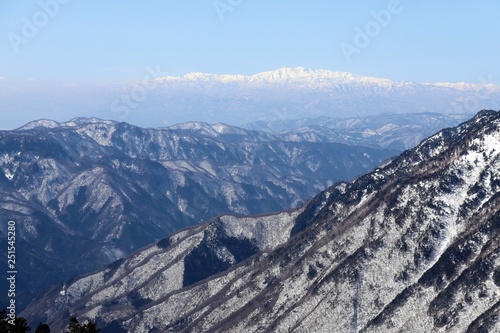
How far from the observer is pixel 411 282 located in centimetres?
17362

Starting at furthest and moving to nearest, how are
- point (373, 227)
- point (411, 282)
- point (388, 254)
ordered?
point (373, 227)
point (388, 254)
point (411, 282)

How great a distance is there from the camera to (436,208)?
187m

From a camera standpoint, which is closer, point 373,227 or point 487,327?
point 487,327

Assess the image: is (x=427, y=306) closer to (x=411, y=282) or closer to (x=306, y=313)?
(x=411, y=282)

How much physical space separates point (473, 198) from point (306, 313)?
186ft

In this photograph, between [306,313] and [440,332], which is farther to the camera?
[306,313]

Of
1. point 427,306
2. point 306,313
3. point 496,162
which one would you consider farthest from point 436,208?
point 306,313

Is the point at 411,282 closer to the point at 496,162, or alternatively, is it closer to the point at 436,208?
the point at 436,208

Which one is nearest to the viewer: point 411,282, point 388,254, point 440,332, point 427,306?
point 440,332

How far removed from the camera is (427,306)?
161m

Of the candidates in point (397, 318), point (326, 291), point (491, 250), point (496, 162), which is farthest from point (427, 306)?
point (496, 162)

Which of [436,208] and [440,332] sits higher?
[436,208]

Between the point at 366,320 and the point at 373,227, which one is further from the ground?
the point at 373,227

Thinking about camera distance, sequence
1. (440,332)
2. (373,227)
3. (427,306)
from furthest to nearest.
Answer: (373,227) < (427,306) < (440,332)
